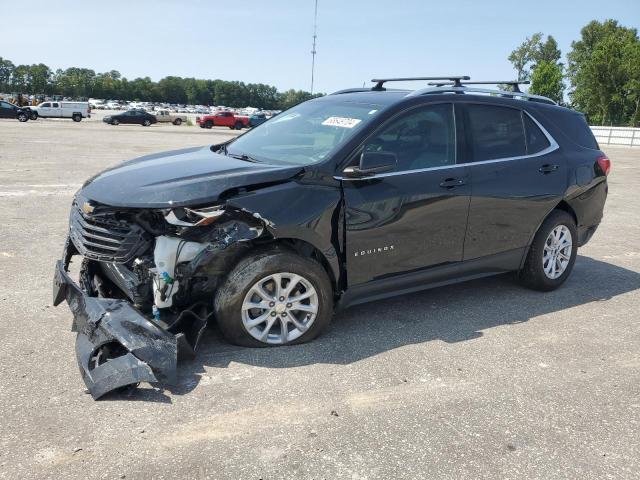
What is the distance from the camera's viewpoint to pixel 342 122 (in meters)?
4.49

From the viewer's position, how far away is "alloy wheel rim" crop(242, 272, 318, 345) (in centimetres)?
384

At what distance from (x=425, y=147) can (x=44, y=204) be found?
6723 millimetres

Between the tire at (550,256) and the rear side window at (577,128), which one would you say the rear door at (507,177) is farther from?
the rear side window at (577,128)

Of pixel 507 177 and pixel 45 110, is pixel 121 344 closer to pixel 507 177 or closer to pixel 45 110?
pixel 507 177

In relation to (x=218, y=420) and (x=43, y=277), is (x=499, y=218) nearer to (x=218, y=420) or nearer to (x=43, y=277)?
(x=218, y=420)

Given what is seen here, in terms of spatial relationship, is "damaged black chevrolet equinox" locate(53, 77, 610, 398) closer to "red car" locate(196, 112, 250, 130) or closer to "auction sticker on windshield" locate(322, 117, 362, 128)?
"auction sticker on windshield" locate(322, 117, 362, 128)

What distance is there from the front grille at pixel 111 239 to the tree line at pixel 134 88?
5773 inches

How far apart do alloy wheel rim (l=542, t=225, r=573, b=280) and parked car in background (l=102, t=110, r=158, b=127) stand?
4439 cm

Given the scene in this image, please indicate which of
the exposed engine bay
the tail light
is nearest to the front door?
the exposed engine bay

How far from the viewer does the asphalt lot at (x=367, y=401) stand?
2777 mm

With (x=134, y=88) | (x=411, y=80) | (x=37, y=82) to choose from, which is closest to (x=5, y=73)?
(x=37, y=82)

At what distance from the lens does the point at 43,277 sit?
5.31 metres

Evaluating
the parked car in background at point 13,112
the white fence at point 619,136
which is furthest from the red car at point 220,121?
the white fence at point 619,136

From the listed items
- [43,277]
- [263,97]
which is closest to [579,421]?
[43,277]
